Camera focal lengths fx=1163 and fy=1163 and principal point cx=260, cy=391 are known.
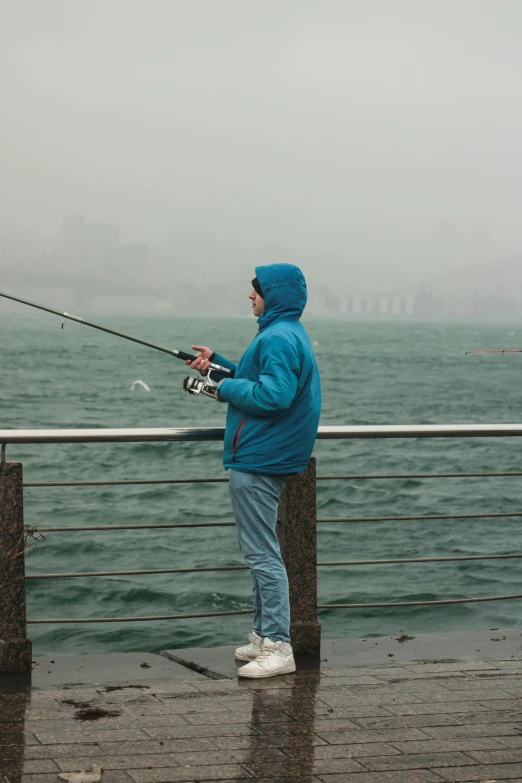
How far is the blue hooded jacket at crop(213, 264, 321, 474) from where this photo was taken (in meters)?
4.84

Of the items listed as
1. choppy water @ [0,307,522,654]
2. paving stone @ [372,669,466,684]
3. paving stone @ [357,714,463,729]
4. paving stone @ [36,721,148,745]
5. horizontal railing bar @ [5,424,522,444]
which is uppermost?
horizontal railing bar @ [5,424,522,444]

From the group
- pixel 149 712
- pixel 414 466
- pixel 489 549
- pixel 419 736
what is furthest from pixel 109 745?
pixel 414 466

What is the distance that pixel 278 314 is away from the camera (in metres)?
5.01

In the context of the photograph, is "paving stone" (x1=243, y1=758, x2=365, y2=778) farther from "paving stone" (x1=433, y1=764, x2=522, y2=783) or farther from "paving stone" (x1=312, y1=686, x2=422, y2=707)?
"paving stone" (x1=312, y1=686, x2=422, y2=707)

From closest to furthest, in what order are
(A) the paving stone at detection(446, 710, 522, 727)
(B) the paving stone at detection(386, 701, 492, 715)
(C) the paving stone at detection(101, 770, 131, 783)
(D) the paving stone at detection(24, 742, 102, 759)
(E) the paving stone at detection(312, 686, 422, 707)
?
(C) the paving stone at detection(101, 770, 131, 783) → (D) the paving stone at detection(24, 742, 102, 759) → (A) the paving stone at detection(446, 710, 522, 727) → (B) the paving stone at detection(386, 701, 492, 715) → (E) the paving stone at detection(312, 686, 422, 707)

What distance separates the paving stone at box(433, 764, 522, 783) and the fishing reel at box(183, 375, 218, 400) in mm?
1962

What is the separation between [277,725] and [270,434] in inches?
49.1

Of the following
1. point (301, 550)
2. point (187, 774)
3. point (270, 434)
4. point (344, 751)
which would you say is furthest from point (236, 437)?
point (187, 774)

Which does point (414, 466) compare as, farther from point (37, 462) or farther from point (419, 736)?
point (419, 736)

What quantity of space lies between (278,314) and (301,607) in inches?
55.7

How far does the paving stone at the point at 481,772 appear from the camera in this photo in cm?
370

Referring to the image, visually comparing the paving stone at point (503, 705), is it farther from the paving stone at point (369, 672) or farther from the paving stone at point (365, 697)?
the paving stone at point (369, 672)

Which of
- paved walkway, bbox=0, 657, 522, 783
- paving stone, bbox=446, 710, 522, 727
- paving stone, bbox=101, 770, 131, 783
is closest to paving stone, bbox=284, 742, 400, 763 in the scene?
paved walkway, bbox=0, 657, 522, 783

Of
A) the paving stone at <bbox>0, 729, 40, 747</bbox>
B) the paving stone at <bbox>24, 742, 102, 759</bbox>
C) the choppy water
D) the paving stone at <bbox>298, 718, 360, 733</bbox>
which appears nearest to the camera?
the paving stone at <bbox>24, 742, 102, 759</bbox>
